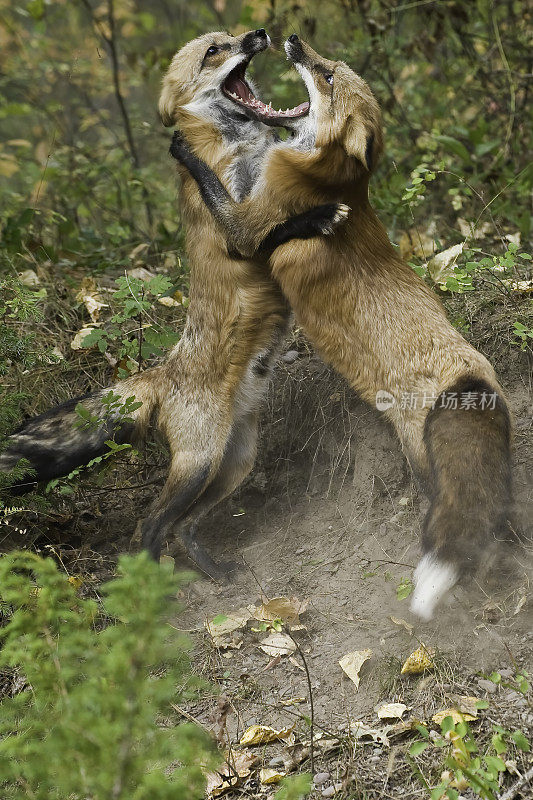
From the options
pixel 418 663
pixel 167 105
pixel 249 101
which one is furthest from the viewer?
pixel 167 105

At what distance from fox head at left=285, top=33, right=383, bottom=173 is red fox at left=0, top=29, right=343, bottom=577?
0.24 meters

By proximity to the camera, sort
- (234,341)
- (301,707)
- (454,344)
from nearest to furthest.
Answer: (301,707) → (454,344) → (234,341)

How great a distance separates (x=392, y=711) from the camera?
11.2ft

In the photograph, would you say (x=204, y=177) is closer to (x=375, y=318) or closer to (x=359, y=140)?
(x=359, y=140)

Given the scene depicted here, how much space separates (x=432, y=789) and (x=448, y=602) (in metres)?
1.01

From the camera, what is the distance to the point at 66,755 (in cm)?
203

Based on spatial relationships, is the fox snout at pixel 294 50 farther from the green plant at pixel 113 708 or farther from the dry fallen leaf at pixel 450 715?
the dry fallen leaf at pixel 450 715

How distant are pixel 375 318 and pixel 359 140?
3.30 ft

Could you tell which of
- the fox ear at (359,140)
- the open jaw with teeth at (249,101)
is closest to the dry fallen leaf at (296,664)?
the fox ear at (359,140)

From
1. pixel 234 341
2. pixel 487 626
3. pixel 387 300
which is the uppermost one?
pixel 387 300

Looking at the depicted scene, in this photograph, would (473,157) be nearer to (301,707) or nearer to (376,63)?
(376,63)

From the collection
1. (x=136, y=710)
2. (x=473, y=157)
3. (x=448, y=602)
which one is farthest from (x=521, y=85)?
(x=136, y=710)

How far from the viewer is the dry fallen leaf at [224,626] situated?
13.8ft

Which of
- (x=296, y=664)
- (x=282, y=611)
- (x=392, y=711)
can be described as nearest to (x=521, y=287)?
(x=282, y=611)
